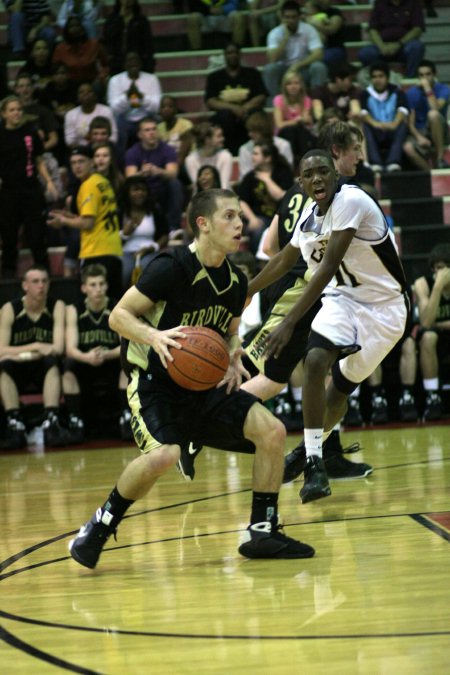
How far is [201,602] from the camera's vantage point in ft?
13.7

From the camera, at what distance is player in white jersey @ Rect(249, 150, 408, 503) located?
577cm

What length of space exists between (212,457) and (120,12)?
7266mm

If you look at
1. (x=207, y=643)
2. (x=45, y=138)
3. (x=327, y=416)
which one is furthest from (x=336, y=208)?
(x=45, y=138)

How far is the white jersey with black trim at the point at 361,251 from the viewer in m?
5.92

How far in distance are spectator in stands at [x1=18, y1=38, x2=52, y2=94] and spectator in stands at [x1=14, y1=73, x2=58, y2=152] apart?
51.9 inches

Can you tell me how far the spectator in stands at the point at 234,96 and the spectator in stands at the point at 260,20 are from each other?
1.85 m

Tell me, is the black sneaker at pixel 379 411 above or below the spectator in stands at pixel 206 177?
below

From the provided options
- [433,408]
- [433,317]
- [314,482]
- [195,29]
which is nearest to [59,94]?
[195,29]

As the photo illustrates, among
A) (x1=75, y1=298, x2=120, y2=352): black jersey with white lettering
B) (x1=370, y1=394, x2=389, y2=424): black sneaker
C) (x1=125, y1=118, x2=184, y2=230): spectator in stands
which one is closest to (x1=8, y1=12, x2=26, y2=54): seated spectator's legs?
(x1=125, y1=118, x2=184, y2=230): spectator in stands

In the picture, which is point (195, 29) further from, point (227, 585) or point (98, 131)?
point (227, 585)

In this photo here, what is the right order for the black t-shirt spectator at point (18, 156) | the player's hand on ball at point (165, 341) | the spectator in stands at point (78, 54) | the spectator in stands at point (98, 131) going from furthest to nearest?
the spectator in stands at point (78, 54) < the spectator in stands at point (98, 131) < the black t-shirt spectator at point (18, 156) < the player's hand on ball at point (165, 341)

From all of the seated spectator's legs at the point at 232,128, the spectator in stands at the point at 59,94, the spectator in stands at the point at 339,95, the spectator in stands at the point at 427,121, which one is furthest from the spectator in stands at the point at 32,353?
the spectator in stands at the point at 427,121

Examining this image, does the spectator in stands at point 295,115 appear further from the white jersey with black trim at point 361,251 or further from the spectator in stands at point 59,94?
the white jersey with black trim at point 361,251

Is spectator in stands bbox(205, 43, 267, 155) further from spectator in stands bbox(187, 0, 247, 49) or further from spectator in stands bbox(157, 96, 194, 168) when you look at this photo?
spectator in stands bbox(187, 0, 247, 49)
